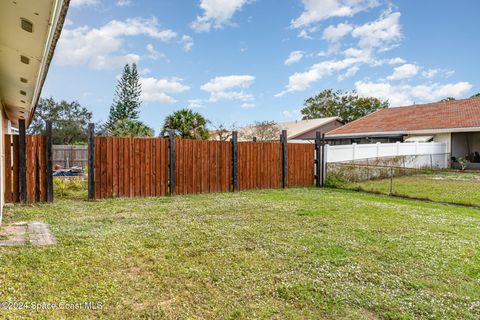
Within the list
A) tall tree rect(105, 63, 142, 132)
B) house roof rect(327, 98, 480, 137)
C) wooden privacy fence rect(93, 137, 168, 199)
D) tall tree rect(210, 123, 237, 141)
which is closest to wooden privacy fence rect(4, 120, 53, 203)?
wooden privacy fence rect(93, 137, 168, 199)

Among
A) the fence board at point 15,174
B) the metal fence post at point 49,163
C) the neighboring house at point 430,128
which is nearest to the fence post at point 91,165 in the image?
the metal fence post at point 49,163

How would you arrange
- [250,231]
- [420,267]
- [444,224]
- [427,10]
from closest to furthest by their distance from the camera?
[420,267]
[250,231]
[444,224]
[427,10]

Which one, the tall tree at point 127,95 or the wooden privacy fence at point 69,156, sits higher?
the tall tree at point 127,95

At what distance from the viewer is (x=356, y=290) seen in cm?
318

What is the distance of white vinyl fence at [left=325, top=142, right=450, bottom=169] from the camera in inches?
547

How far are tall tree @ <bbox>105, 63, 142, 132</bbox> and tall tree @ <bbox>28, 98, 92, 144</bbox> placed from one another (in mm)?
4775

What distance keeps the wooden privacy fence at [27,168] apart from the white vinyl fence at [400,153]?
909 centimetres

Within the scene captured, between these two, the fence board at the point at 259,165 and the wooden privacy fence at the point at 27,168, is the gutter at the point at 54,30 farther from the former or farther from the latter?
the fence board at the point at 259,165

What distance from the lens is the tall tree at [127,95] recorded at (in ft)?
110

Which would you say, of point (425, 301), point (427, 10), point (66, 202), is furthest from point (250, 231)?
point (427, 10)

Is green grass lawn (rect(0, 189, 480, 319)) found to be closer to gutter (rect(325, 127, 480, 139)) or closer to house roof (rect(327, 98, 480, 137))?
gutter (rect(325, 127, 480, 139))

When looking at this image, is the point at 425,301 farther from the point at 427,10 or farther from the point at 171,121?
the point at 171,121

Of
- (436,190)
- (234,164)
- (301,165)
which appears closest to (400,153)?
(436,190)

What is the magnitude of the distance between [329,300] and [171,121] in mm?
18246
